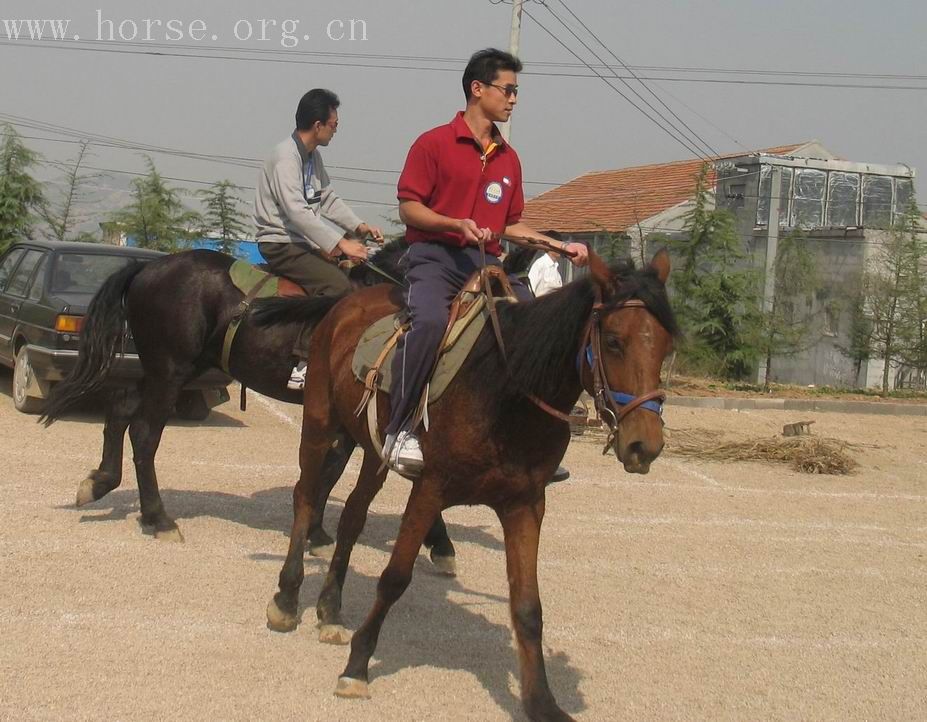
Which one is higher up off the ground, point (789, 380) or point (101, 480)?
point (101, 480)

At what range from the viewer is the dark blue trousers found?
486cm

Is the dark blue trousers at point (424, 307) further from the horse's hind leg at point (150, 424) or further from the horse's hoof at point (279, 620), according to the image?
the horse's hind leg at point (150, 424)

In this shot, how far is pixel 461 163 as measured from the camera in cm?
518

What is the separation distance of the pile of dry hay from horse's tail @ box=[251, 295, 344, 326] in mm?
6951

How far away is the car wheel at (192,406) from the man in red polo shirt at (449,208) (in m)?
7.83

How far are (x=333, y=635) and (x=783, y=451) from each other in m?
8.16

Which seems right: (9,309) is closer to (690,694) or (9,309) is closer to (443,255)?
(443,255)

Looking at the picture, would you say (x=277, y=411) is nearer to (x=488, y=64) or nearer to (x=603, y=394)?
(x=488, y=64)

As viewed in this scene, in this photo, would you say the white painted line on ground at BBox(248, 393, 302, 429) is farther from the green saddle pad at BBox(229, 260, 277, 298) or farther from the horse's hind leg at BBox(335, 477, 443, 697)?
the horse's hind leg at BBox(335, 477, 443, 697)

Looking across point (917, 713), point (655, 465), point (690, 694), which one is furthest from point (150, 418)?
point (655, 465)

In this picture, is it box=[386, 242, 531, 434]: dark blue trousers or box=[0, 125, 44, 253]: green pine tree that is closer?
box=[386, 242, 531, 434]: dark blue trousers

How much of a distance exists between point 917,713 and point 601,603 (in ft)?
6.42

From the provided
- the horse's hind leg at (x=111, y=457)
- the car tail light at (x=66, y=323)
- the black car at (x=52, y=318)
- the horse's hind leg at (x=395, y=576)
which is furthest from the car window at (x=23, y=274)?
the horse's hind leg at (x=395, y=576)

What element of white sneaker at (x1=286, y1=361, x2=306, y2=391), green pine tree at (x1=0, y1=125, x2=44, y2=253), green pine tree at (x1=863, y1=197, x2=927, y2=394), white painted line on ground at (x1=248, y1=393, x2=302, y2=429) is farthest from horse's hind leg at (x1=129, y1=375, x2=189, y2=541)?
green pine tree at (x1=863, y1=197, x2=927, y2=394)
